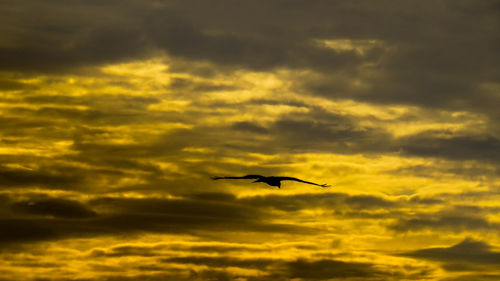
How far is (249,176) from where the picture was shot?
18938 centimetres

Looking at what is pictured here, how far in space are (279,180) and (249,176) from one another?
6.58m

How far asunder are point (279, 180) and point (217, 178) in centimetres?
957

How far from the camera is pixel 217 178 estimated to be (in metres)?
189

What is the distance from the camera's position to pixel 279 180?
639ft

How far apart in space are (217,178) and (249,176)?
4.08m
